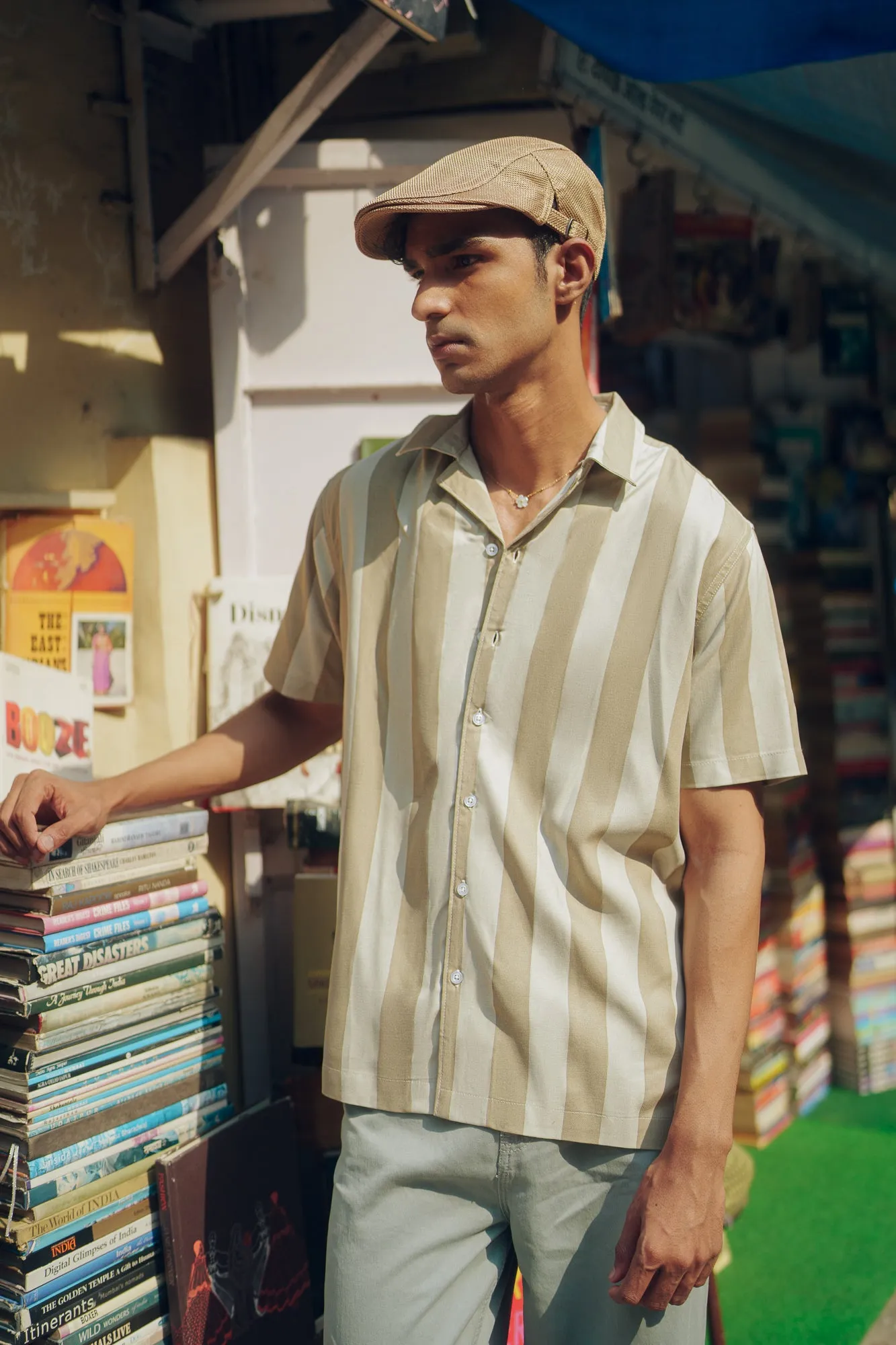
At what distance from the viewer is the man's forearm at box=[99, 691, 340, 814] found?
6.16 ft

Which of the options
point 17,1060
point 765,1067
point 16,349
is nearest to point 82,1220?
point 17,1060

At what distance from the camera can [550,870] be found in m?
1.61

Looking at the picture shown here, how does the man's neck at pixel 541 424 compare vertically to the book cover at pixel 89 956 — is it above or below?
above

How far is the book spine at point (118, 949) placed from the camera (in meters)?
2.04

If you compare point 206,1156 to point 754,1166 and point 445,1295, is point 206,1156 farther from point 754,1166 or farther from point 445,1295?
point 754,1166

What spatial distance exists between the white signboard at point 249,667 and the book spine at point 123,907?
69 centimetres

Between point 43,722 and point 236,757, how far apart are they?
1.97 feet

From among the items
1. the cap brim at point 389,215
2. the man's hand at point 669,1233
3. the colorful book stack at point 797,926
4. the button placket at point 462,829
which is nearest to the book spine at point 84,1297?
the button placket at point 462,829

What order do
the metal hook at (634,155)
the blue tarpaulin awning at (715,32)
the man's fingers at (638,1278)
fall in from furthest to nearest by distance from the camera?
the metal hook at (634,155)
the blue tarpaulin awning at (715,32)
the man's fingers at (638,1278)

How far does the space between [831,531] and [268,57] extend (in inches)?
105

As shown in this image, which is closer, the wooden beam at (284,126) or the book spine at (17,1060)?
the book spine at (17,1060)

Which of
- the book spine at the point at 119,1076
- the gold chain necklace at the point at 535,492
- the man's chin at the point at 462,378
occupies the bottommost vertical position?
the book spine at the point at 119,1076

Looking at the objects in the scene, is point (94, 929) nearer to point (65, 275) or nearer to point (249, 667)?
point (249, 667)

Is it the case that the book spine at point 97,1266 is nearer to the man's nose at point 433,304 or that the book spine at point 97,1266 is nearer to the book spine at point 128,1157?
the book spine at point 128,1157
